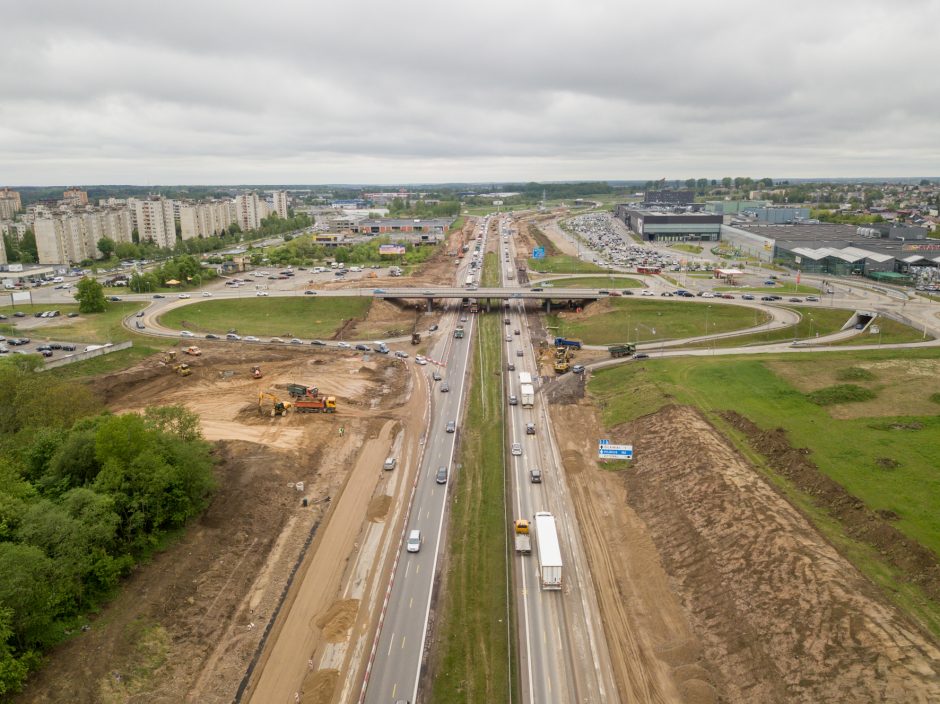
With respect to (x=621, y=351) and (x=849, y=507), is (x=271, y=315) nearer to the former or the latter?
(x=621, y=351)

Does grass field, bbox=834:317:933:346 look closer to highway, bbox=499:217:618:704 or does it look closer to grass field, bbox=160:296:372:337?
highway, bbox=499:217:618:704

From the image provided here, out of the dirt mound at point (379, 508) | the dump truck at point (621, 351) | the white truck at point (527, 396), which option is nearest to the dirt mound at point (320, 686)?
the dirt mound at point (379, 508)

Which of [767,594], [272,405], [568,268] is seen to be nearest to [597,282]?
[568,268]

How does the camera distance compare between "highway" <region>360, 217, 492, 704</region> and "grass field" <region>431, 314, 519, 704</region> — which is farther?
"highway" <region>360, 217, 492, 704</region>

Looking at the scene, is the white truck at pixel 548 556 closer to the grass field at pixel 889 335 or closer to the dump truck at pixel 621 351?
the dump truck at pixel 621 351

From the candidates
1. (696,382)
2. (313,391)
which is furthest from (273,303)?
(696,382)

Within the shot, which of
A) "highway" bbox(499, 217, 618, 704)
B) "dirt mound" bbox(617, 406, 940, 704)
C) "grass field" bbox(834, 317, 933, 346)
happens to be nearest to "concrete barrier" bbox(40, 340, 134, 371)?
"highway" bbox(499, 217, 618, 704)
